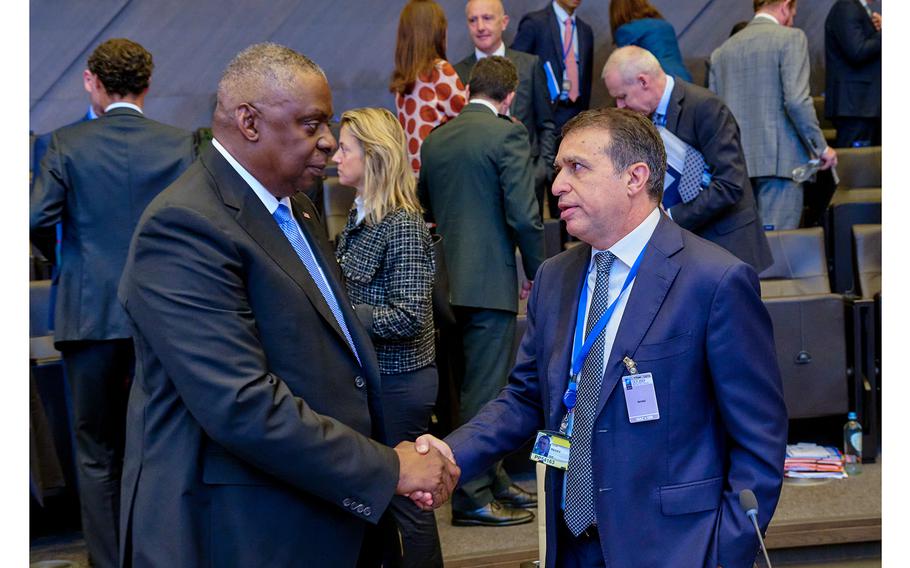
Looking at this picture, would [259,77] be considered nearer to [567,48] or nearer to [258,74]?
[258,74]

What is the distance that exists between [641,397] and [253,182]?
0.88 m

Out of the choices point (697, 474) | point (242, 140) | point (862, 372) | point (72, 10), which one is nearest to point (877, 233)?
point (862, 372)

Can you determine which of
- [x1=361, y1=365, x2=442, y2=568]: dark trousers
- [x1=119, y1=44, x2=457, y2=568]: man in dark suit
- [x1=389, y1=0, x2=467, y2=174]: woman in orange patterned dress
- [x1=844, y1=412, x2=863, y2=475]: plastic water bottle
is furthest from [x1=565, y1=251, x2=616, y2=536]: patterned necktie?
[x1=844, y1=412, x2=863, y2=475]: plastic water bottle

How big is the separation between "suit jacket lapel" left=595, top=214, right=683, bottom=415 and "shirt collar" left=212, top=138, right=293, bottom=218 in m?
0.75

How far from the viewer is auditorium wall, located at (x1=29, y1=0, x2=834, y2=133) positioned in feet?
23.2

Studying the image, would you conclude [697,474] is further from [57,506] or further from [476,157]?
[57,506]

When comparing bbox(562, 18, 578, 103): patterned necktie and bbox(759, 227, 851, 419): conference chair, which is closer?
bbox(759, 227, 851, 419): conference chair

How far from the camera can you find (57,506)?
14.5ft

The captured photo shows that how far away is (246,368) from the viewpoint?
1.83 meters

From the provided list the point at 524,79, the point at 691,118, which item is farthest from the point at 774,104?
the point at 691,118

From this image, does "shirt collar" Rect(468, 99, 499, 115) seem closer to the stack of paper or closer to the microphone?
the stack of paper

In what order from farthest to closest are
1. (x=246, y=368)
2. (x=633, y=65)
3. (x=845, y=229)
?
(x=845, y=229), (x=633, y=65), (x=246, y=368)

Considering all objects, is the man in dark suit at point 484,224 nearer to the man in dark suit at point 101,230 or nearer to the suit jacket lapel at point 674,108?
the suit jacket lapel at point 674,108

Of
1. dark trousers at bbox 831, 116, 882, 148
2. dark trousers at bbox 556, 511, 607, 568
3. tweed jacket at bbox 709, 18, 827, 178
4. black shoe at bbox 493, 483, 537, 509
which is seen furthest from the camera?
dark trousers at bbox 831, 116, 882, 148
